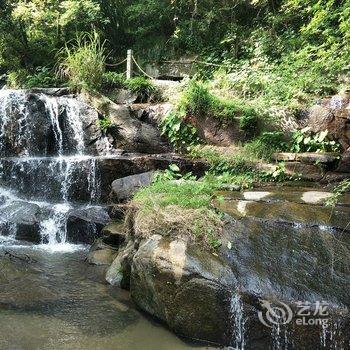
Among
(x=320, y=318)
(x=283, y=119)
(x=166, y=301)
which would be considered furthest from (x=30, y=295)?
(x=283, y=119)

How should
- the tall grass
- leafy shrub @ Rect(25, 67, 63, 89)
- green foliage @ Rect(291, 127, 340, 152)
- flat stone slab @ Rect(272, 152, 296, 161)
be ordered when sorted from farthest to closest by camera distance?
leafy shrub @ Rect(25, 67, 63, 89), the tall grass, green foliage @ Rect(291, 127, 340, 152), flat stone slab @ Rect(272, 152, 296, 161)

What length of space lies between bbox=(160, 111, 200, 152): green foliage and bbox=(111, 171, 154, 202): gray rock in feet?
6.35

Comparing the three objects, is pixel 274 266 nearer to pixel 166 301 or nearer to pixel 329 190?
pixel 166 301

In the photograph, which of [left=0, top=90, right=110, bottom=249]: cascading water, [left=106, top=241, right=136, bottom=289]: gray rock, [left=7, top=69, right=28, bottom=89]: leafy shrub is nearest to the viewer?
[left=106, top=241, right=136, bottom=289]: gray rock

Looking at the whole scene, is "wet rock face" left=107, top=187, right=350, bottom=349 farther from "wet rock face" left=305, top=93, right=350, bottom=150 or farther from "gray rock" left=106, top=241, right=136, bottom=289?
"wet rock face" left=305, top=93, right=350, bottom=150

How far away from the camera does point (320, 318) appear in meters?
3.67

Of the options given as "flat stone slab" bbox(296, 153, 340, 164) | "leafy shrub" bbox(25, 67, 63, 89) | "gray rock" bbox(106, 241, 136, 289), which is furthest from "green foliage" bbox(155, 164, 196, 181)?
"leafy shrub" bbox(25, 67, 63, 89)

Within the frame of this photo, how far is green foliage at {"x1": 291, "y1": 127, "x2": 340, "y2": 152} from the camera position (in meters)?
7.40

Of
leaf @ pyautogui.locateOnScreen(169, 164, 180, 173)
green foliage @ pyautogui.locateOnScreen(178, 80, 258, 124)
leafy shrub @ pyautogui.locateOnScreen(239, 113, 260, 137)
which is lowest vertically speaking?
leaf @ pyautogui.locateOnScreen(169, 164, 180, 173)

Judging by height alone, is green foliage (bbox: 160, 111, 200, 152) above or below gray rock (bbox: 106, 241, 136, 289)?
above

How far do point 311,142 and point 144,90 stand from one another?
484 centimetres

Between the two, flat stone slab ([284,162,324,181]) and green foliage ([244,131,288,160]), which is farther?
green foliage ([244,131,288,160])

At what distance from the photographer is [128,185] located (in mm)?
6867

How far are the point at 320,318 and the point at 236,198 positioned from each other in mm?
2273
